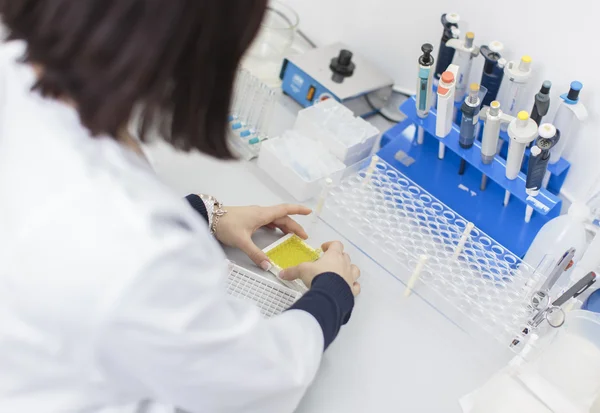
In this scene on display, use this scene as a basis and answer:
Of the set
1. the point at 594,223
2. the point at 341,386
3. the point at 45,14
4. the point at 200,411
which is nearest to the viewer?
the point at 45,14

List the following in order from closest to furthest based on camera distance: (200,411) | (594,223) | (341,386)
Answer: (200,411)
(341,386)
(594,223)


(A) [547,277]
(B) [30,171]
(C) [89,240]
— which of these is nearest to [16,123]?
(B) [30,171]

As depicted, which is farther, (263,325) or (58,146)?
(263,325)

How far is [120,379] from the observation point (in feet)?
2.45

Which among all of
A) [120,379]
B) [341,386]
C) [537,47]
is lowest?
[341,386]

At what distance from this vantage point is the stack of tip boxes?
1.35 meters

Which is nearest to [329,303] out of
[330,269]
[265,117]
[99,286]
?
[330,269]

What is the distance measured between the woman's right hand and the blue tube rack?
0.29m

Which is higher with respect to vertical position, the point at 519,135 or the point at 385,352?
the point at 519,135

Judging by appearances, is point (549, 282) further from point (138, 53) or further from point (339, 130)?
point (138, 53)

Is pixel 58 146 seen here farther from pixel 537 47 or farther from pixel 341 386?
pixel 537 47

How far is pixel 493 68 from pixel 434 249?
1.27ft

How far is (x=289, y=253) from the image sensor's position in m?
1.23

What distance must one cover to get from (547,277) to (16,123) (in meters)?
0.87
